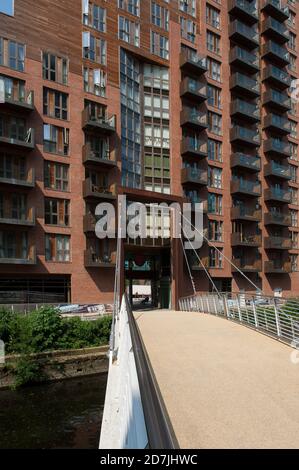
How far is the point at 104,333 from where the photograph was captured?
29422mm

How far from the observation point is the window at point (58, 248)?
35688 mm

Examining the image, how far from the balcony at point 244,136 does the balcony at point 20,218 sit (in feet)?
82.9

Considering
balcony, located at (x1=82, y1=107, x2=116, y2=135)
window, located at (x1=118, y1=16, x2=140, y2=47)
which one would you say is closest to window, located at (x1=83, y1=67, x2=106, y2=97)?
balcony, located at (x1=82, y1=107, x2=116, y2=135)

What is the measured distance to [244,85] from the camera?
50750mm

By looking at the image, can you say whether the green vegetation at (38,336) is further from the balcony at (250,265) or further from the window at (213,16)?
the window at (213,16)

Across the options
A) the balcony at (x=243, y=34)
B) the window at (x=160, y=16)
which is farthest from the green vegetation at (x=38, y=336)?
the balcony at (x=243, y=34)

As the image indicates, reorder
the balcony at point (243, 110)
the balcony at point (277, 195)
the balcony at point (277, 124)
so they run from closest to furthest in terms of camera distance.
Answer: the balcony at point (243, 110) → the balcony at point (277, 195) → the balcony at point (277, 124)

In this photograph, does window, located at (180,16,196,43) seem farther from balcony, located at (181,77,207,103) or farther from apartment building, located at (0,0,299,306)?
balcony, located at (181,77,207,103)

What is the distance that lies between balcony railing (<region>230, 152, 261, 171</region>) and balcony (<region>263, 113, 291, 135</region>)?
505 cm

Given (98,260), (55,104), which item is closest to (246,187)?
(98,260)

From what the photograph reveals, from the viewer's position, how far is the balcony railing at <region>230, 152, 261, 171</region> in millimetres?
49000

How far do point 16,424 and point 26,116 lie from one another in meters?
24.3

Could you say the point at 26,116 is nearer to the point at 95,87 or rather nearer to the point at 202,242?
the point at 95,87

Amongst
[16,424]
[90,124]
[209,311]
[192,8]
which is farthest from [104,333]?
[192,8]
